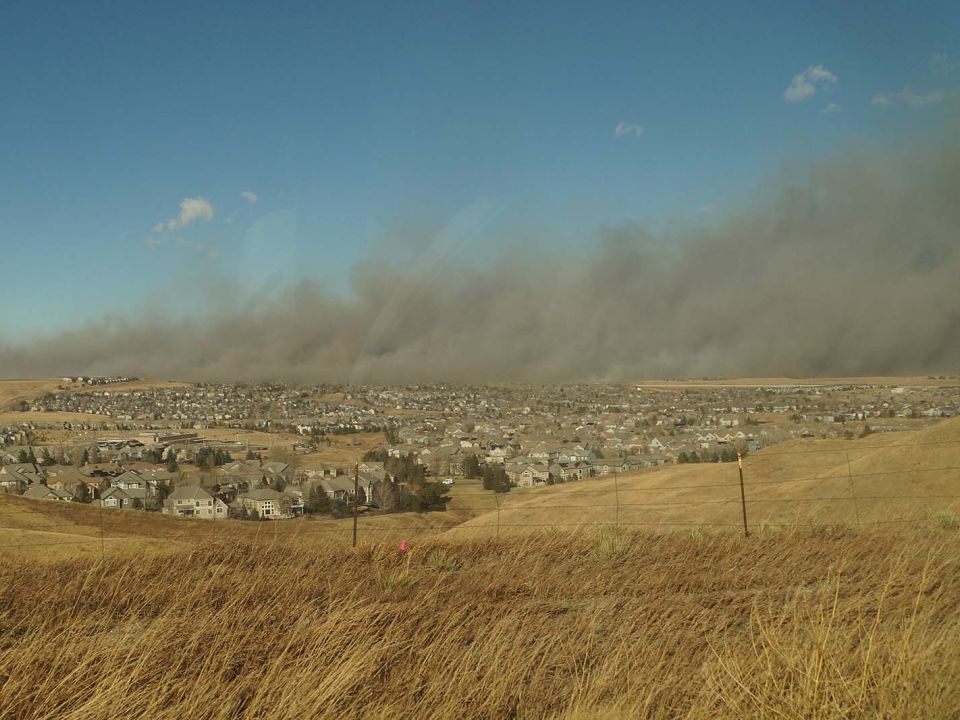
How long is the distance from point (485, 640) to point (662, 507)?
17.2 meters

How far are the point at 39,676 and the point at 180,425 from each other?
3914 centimetres

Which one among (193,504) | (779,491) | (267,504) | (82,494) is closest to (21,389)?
(82,494)

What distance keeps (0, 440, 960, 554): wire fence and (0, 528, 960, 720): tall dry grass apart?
18.1 ft

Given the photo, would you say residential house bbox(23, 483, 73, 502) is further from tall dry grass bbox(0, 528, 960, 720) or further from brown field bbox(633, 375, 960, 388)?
brown field bbox(633, 375, 960, 388)

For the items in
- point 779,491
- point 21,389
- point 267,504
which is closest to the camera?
point 267,504

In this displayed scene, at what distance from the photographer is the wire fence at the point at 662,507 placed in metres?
14.0

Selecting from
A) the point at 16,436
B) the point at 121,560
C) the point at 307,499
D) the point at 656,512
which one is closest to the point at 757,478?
the point at 656,512

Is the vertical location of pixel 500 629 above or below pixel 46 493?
above

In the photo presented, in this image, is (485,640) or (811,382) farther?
(811,382)

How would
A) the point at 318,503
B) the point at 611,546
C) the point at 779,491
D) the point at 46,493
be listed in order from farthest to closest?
the point at 46,493 < the point at 779,491 < the point at 318,503 < the point at 611,546

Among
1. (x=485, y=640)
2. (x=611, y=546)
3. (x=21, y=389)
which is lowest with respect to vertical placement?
(x=611, y=546)

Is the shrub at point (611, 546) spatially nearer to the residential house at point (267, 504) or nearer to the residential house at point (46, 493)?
the residential house at point (267, 504)

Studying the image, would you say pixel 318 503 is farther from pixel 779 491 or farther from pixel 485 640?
pixel 485 640

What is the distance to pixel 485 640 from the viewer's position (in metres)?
4.68
